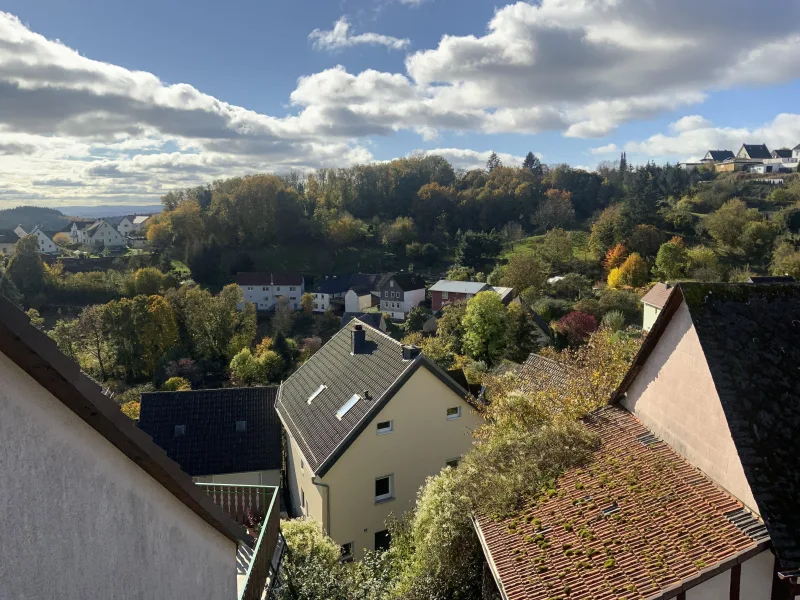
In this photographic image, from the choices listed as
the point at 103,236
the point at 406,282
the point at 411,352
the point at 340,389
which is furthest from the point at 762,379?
the point at 103,236

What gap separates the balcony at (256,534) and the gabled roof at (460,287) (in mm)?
47738

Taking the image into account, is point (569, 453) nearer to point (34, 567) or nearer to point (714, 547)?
point (714, 547)

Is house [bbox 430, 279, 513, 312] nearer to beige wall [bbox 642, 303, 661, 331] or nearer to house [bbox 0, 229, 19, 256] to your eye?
beige wall [bbox 642, 303, 661, 331]

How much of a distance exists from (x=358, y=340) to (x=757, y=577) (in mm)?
12982

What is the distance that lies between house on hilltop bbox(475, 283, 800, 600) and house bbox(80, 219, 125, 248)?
295ft

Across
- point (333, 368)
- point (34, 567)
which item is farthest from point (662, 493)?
point (333, 368)

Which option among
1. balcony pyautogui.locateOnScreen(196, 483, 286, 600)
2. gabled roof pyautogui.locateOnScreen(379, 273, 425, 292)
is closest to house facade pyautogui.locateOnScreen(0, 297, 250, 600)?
balcony pyautogui.locateOnScreen(196, 483, 286, 600)

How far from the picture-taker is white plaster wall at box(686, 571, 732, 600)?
6035 millimetres

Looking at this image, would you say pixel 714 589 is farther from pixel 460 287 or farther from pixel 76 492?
pixel 460 287

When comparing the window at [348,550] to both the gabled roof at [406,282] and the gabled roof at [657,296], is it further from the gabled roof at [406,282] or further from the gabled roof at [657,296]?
the gabled roof at [406,282]

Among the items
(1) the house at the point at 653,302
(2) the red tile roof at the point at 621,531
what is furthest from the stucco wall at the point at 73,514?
(1) the house at the point at 653,302

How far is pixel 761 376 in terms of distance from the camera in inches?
281

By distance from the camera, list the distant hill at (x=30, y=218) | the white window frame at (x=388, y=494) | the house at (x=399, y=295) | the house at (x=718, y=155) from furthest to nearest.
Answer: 1. the house at (x=718, y=155)
2. the distant hill at (x=30, y=218)
3. the house at (x=399, y=295)
4. the white window frame at (x=388, y=494)

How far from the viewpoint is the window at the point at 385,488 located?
14383 mm
